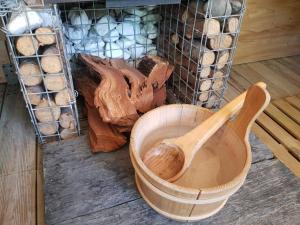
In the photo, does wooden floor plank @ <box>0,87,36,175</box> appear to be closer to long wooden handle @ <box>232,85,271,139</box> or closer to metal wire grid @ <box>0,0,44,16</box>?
metal wire grid @ <box>0,0,44,16</box>

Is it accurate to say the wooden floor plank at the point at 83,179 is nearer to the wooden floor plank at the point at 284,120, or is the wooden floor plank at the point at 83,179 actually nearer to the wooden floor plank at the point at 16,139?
the wooden floor plank at the point at 16,139

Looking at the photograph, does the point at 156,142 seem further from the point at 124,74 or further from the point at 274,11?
the point at 274,11

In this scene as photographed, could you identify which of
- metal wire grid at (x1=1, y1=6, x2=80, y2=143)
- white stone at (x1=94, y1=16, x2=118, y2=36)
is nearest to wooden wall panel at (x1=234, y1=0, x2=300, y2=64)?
white stone at (x1=94, y1=16, x2=118, y2=36)

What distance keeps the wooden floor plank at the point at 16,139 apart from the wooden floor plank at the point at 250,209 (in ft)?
0.96

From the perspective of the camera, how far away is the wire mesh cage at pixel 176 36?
88 centimetres

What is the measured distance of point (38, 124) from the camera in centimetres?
86

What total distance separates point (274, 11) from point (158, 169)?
1.13 m

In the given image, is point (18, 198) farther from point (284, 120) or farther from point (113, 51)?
point (284, 120)

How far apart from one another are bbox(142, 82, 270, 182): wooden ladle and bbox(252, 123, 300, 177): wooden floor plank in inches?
11.9

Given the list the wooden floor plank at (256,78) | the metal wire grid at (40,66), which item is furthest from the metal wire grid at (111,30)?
the wooden floor plank at (256,78)

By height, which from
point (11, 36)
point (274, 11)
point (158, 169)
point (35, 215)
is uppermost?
point (11, 36)

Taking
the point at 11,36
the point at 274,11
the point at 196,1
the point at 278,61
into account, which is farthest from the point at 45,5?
the point at 278,61

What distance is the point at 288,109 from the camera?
3.71ft

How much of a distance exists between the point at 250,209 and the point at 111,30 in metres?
0.81
